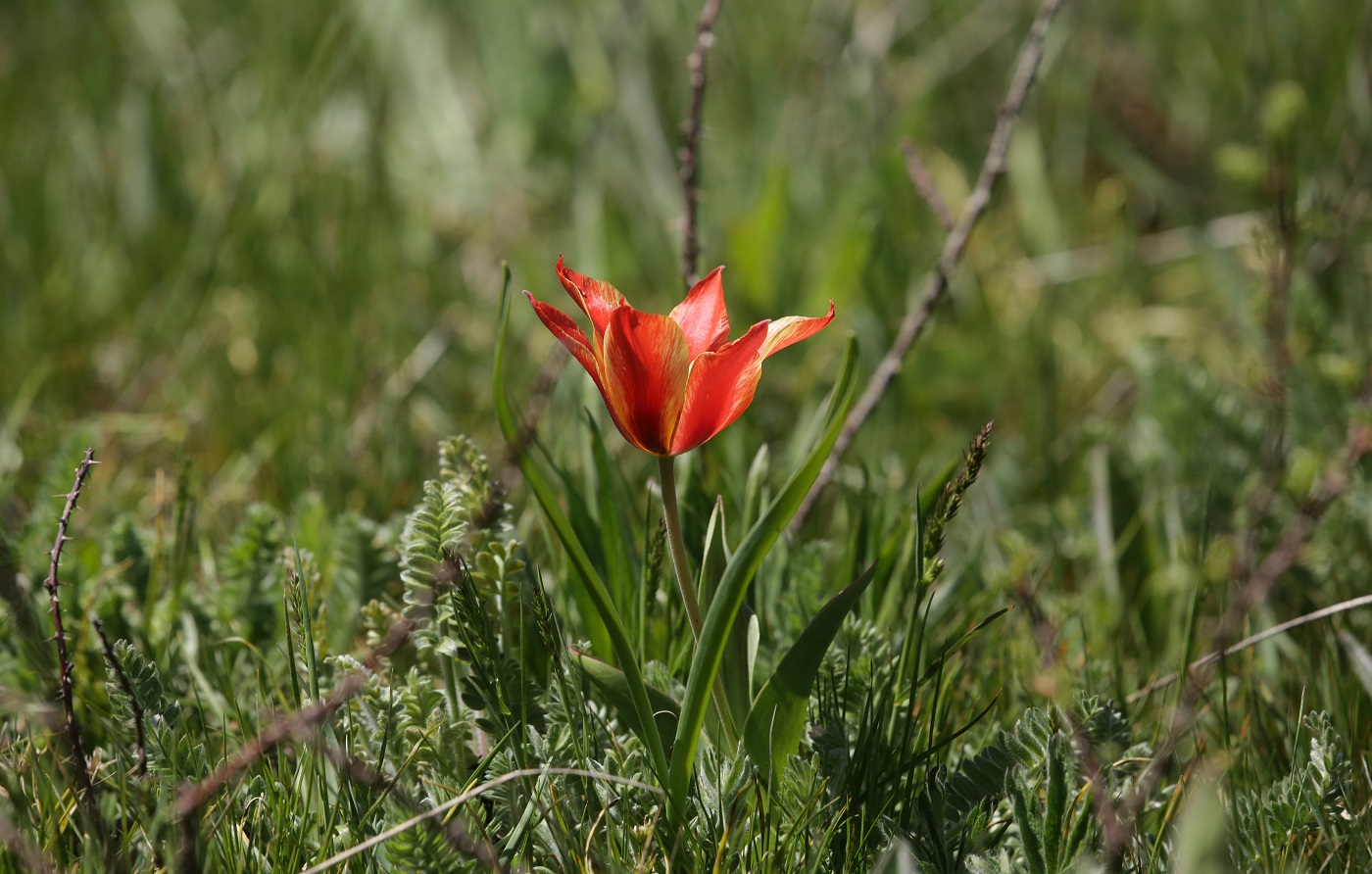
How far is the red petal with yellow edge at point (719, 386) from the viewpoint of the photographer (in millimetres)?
1106

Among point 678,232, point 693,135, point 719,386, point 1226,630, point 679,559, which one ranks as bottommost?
point 1226,630

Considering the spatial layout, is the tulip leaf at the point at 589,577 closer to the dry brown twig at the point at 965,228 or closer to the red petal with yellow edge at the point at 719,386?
the red petal with yellow edge at the point at 719,386

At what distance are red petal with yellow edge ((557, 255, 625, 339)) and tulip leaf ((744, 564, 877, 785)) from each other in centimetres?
35

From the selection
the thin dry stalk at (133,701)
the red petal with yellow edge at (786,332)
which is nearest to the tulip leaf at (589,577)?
the red petal with yellow edge at (786,332)

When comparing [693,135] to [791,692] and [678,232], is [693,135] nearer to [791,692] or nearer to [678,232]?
[678,232]

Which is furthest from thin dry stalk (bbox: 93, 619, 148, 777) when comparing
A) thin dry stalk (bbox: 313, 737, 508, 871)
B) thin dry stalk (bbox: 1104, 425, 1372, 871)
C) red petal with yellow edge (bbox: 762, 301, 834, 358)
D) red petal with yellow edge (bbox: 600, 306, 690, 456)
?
thin dry stalk (bbox: 1104, 425, 1372, 871)

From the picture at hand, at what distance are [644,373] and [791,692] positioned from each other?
1.23 ft

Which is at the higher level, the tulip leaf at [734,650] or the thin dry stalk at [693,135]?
the thin dry stalk at [693,135]

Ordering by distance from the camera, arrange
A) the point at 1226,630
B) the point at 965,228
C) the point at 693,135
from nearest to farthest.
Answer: the point at 1226,630
the point at 693,135
the point at 965,228

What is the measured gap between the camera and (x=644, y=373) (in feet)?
3.66

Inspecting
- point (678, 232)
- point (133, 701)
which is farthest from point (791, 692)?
point (678, 232)

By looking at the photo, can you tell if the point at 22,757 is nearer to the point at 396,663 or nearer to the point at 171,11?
the point at 396,663

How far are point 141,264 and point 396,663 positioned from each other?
1.82m

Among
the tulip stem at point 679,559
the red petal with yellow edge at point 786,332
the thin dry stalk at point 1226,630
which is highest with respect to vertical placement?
the red petal with yellow edge at point 786,332
